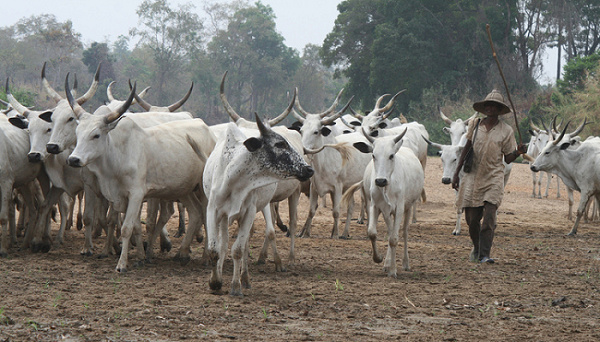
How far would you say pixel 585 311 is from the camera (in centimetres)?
631

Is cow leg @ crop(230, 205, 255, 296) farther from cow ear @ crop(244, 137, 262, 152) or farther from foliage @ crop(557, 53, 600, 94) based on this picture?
foliage @ crop(557, 53, 600, 94)

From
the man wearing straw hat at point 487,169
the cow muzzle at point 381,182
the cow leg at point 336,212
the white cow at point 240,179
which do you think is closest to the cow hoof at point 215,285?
the white cow at point 240,179

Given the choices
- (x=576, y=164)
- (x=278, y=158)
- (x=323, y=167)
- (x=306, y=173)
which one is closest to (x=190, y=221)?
(x=278, y=158)

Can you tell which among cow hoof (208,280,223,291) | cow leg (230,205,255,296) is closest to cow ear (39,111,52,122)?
cow leg (230,205,255,296)

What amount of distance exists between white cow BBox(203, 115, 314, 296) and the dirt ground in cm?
36

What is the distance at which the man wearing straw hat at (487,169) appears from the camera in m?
8.94

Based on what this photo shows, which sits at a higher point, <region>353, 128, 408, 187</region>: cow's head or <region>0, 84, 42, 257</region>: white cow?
<region>353, 128, 408, 187</region>: cow's head

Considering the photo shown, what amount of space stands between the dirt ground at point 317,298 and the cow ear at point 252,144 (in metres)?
1.27

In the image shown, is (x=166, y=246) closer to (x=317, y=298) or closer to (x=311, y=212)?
(x=311, y=212)

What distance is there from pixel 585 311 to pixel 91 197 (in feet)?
18.3

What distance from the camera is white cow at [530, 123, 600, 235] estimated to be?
12.9m

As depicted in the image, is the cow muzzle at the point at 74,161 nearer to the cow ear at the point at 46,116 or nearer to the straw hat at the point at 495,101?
the cow ear at the point at 46,116

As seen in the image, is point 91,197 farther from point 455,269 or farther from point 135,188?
point 455,269

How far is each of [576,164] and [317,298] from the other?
8.16 metres
